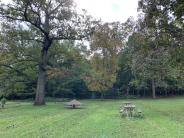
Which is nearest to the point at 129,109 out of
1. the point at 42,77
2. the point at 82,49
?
the point at 42,77

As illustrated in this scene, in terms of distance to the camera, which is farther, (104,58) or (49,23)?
(104,58)

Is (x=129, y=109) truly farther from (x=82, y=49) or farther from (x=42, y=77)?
(x=82, y=49)

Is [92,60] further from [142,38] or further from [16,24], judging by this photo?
[142,38]

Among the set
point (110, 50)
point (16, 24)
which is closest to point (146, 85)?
point (110, 50)

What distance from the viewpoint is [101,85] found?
56.4 m

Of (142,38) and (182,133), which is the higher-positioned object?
(142,38)

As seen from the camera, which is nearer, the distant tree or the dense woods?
the dense woods

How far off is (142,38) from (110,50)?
30.4 m

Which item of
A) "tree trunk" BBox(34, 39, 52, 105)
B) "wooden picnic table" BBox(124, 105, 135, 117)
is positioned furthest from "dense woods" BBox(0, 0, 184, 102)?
"wooden picnic table" BBox(124, 105, 135, 117)

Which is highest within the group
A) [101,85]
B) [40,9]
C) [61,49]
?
[40,9]

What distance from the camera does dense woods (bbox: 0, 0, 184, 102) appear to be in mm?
26688

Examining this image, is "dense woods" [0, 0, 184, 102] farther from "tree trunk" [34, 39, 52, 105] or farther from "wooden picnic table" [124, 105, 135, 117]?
"wooden picnic table" [124, 105, 135, 117]

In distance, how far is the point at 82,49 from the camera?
43.3m

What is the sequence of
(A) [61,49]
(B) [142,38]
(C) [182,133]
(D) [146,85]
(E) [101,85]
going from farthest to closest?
(D) [146,85]
(E) [101,85]
(A) [61,49]
(B) [142,38]
(C) [182,133]
